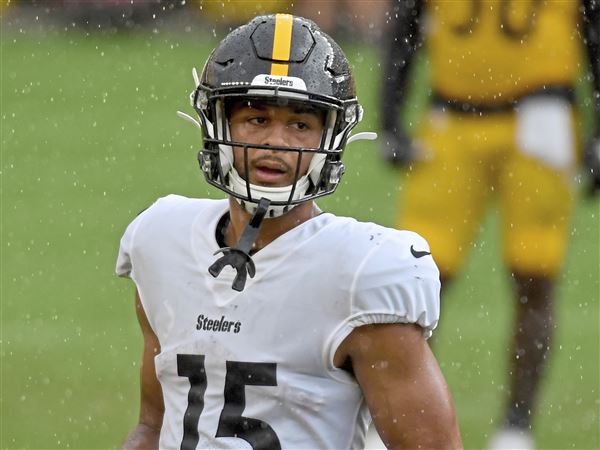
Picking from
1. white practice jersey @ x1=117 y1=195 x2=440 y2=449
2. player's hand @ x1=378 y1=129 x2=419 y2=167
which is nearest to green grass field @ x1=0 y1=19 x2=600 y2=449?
player's hand @ x1=378 y1=129 x2=419 y2=167

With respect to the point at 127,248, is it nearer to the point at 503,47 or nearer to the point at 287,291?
the point at 287,291

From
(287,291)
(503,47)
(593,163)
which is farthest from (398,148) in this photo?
(287,291)

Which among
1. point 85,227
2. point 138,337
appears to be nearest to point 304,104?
point 138,337

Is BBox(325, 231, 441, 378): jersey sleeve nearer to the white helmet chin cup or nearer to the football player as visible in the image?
the football player

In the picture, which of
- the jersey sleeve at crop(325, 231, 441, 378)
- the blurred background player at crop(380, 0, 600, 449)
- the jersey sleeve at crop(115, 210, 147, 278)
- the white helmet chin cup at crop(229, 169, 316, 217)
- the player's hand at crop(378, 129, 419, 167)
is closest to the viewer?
the jersey sleeve at crop(325, 231, 441, 378)

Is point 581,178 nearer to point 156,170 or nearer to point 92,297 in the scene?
point 92,297

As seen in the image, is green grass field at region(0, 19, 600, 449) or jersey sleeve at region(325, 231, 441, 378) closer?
jersey sleeve at region(325, 231, 441, 378)

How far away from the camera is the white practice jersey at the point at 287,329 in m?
2.63

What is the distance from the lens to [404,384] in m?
2.62

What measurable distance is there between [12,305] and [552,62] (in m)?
2.99

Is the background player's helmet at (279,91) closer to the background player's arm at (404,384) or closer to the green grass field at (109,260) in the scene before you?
the background player's arm at (404,384)

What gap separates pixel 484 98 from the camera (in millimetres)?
5730

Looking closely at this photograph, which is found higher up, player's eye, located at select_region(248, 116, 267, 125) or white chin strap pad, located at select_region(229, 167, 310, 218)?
player's eye, located at select_region(248, 116, 267, 125)

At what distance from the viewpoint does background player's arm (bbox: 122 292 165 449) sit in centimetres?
301
